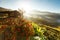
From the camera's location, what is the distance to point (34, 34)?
351cm

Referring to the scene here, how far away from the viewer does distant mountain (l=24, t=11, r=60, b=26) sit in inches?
148

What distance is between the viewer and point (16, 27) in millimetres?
3428

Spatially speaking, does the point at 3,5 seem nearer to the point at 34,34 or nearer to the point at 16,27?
the point at 16,27

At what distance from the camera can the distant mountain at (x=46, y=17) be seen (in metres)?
3.76

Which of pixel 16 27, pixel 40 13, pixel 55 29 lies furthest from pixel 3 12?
pixel 55 29

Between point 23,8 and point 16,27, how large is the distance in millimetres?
468

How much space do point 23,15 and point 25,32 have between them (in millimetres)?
369

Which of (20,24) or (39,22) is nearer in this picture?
(20,24)

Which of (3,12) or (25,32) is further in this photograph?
(3,12)

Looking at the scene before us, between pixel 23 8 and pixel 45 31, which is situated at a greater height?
pixel 23 8

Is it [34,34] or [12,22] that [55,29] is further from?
[12,22]

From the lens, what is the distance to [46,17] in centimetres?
381

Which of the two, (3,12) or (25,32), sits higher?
(3,12)

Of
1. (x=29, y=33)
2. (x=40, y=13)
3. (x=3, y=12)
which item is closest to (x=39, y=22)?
(x=40, y=13)
